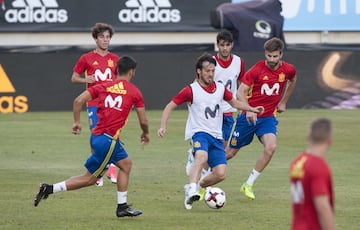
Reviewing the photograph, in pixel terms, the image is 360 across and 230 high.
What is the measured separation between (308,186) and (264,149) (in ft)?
23.3

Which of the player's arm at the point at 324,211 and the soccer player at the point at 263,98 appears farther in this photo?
the soccer player at the point at 263,98

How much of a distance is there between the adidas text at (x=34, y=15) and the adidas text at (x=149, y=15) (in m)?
2.01

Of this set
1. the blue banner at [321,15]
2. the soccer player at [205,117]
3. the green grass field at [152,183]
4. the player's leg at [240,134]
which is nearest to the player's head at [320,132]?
the green grass field at [152,183]

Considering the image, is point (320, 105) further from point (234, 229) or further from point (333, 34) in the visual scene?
point (234, 229)

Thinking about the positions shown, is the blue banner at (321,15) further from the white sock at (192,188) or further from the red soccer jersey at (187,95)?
the white sock at (192,188)

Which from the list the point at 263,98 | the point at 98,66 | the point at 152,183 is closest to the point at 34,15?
the point at 98,66

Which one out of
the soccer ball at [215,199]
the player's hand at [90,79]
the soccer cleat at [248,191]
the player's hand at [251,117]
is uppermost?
the player's hand at [90,79]

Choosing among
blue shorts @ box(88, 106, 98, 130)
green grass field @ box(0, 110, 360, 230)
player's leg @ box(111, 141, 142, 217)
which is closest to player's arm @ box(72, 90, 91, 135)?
player's leg @ box(111, 141, 142, 217)

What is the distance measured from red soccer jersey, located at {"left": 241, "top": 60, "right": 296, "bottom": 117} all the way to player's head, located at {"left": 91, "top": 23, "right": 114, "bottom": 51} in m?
1.96

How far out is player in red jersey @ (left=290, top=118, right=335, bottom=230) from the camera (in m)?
7.00

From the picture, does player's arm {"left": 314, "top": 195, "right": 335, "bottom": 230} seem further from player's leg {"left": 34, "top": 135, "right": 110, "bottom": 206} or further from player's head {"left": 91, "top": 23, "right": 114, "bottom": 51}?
player's head {"left": 91, "top": 23, "right": 114, "bottom": 51}

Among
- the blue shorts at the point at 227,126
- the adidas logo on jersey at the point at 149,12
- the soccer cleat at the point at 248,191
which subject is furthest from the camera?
the adidas logo on jersey at the point at 149,12

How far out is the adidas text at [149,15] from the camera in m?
36.4

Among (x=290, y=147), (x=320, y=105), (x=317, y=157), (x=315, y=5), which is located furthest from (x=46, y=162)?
(x=315, y=5)
